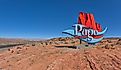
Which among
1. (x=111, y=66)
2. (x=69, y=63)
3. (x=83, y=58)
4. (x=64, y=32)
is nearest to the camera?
(x=111, y=66)

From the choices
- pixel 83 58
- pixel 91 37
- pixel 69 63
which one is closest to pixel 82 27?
pixel 91 37

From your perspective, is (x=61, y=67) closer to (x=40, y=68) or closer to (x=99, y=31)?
(x=40, y=68)

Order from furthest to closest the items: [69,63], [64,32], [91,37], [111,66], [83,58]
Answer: [91,37] → [64,32] → [83,58] → [69,63] → [111,66]

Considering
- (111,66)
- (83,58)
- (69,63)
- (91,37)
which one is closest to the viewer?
(111,66)

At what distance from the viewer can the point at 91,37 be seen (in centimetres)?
4284

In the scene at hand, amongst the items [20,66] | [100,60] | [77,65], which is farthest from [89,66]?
[20,66]

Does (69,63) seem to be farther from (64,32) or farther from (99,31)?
(99,31)

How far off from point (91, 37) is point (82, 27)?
3277 mm

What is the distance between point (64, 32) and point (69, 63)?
14.2 meters

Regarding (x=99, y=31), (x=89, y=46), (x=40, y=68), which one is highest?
(x=99, y=31)

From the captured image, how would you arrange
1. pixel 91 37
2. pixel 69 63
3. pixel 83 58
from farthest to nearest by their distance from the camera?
pixel 91 37 → pixel 83 58 → pixel 69 63

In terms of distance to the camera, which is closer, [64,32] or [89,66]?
[89,66]

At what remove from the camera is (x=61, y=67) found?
24562mm

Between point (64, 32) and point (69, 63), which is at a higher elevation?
point (64, 32)
